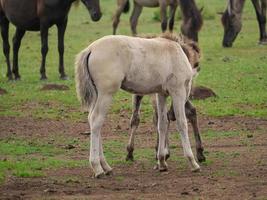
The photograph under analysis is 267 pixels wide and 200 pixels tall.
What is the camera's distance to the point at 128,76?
9391 millimetres

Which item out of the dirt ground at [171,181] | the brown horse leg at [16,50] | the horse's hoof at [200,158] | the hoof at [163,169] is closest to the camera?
the dirt ground at [171,181]

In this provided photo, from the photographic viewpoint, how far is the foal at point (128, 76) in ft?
30.3

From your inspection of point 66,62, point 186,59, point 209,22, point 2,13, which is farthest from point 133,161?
point 209,22

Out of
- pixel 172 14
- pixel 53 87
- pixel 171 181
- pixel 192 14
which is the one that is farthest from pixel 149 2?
pixel 171 181

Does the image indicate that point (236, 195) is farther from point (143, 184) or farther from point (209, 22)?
point (209, 22)

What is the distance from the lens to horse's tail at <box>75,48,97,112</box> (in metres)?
9.27

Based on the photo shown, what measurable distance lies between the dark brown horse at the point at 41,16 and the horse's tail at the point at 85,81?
8.74 metres

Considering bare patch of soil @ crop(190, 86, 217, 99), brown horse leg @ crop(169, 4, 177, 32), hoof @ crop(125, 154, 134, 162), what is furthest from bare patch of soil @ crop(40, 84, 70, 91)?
brown horse leg @ crop(169, 4, 177, 32)

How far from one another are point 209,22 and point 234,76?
11124 mm

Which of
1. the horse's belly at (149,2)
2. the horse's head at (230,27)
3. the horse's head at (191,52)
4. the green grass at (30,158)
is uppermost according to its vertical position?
the horse's head at (191,52)

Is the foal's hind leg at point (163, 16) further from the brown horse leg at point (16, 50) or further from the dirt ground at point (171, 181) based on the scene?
the dirt ground at point (171, 181)

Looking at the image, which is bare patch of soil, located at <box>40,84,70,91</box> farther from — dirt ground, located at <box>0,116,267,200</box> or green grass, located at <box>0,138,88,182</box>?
green grass, located at <box>0,138,88,182</box>

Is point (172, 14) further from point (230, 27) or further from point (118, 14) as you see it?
point (118, 14)

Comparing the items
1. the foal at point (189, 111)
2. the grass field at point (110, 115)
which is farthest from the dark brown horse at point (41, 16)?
the foal at point (189, 111)
